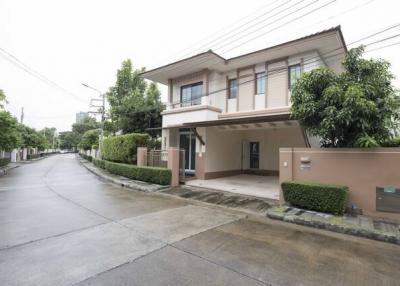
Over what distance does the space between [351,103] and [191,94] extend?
10.3 meters

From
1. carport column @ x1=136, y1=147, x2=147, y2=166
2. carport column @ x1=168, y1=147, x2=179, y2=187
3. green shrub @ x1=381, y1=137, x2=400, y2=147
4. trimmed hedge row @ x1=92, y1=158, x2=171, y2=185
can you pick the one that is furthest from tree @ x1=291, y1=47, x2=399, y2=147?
carport column @ x1=136, y1=147, x2=147, y2=166

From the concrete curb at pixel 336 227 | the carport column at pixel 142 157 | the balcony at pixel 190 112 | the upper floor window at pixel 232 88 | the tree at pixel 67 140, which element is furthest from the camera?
the tree at pixel 67 140

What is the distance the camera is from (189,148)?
14789 mm

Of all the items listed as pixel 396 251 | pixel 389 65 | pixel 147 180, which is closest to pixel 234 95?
pixel 147 180

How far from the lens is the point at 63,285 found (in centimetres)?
321

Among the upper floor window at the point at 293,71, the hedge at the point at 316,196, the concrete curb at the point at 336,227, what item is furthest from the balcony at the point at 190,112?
the concrete curb at the point at 336,227

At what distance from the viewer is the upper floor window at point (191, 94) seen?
14.7 m

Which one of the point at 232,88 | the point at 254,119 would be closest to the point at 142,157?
the point at 232,88

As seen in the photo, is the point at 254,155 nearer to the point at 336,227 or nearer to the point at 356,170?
the point at 356,170

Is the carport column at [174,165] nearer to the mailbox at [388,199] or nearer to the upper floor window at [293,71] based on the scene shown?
the upper floor window at [293,71]

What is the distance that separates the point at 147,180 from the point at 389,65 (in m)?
11.2

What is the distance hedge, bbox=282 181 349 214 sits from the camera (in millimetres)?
6691

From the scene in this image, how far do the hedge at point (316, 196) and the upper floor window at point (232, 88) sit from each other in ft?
24.8

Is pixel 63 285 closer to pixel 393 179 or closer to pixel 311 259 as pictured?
pixel 311 259
